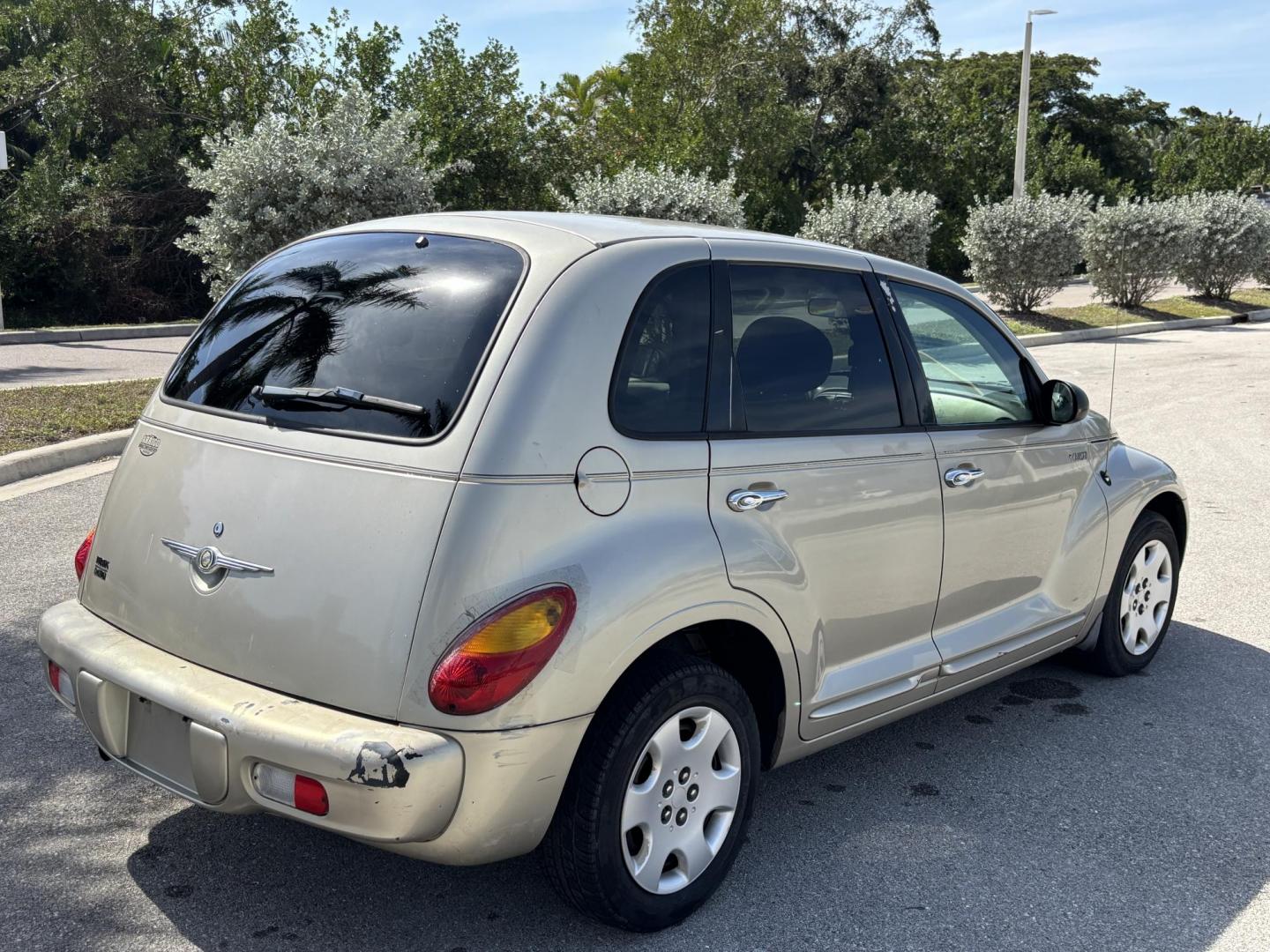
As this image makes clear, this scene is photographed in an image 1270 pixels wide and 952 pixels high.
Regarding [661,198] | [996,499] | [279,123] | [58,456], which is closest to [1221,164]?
[661,198]

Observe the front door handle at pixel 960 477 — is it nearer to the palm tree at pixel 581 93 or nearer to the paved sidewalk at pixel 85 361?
the paved sidewalk at pixel 85 361

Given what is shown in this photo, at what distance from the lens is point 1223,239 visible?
25.8m

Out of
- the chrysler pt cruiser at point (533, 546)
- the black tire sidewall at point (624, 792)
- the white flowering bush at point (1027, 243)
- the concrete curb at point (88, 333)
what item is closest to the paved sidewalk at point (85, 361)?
the concrete curb at point (88, 333)

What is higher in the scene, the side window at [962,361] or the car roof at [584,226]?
the car roof at [584,226]

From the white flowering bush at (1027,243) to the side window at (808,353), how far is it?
1922cm

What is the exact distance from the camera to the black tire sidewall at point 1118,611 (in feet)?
15.4

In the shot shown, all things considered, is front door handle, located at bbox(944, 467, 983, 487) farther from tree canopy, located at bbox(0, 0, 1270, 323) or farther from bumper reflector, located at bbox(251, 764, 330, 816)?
tree canopy, located at bbox(0, 0, 1270, 323)

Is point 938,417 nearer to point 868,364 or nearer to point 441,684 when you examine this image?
point 868,364

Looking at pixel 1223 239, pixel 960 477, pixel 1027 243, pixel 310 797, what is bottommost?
pixel 310 797

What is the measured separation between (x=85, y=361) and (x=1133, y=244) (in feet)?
63.4

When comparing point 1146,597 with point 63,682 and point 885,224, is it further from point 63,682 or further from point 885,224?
point 885,224

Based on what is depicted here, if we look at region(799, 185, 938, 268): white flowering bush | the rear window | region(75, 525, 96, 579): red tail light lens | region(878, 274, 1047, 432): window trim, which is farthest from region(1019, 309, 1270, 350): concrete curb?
region(75, 525, 96, 579): red tail light lens

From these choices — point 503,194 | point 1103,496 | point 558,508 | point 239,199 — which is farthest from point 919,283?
point 503,194

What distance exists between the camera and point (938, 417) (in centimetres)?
377
